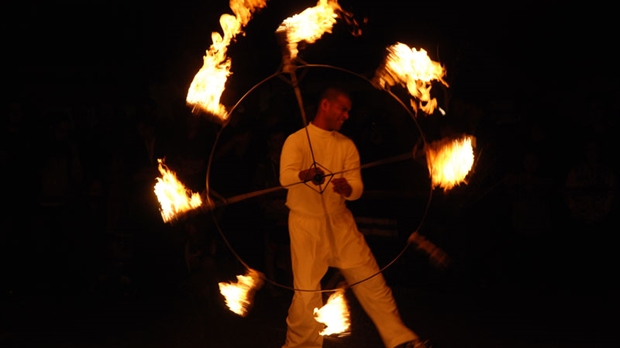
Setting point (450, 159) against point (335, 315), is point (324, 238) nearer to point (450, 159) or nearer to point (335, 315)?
point (335, 315)

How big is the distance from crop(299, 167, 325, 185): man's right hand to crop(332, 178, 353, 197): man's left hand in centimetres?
11

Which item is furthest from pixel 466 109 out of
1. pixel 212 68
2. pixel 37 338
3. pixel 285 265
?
pixel 37 338

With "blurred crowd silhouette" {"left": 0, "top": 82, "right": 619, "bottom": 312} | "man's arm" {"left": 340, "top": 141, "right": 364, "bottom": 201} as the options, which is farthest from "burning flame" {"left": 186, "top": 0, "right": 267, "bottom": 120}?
"blurred crowd silhouette" {"left": 0, "top": 82, "right": 619, "bottom": 312}

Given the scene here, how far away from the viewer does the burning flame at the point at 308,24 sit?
6633 millimetres

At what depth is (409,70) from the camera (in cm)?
659

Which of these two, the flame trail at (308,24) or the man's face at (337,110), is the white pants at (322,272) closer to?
the man's face at (337,110)

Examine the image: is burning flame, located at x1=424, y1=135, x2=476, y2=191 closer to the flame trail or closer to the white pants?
the white pants

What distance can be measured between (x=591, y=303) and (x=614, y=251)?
2.90ft

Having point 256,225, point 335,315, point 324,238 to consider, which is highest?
point 256,225

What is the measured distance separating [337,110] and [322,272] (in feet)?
4.13

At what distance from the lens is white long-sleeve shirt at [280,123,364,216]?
639cm

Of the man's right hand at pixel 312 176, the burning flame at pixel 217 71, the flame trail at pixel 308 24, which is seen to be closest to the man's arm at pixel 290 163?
the man's right hand at pixel 312 176

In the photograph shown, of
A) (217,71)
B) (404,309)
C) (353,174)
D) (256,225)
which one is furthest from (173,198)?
(404,309)

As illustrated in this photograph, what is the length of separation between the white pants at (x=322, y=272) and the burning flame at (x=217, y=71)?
3.87ft
